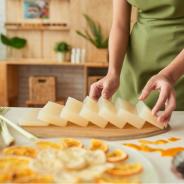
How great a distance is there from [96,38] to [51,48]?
50 centimetres

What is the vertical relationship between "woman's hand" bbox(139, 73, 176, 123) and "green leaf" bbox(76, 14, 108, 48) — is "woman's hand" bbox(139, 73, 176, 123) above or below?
below

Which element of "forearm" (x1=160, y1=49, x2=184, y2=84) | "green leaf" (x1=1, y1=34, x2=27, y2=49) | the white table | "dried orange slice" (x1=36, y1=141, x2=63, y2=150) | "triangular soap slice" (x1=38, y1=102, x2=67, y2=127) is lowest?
the white table

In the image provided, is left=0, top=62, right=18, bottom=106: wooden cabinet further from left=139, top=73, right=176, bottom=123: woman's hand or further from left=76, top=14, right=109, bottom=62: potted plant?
left=139, top=73, right=176, bottom=123: woman's hand

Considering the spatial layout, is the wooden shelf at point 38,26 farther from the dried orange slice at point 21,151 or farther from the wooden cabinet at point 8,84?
the dried orange slice at point 21,151

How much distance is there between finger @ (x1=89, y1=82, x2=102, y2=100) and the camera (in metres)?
1.23

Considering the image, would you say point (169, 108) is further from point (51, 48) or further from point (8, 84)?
point (51, 48)

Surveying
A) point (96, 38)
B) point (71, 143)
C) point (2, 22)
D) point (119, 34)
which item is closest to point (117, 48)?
point (119, 34)

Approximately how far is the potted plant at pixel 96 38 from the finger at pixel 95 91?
2.21 meters

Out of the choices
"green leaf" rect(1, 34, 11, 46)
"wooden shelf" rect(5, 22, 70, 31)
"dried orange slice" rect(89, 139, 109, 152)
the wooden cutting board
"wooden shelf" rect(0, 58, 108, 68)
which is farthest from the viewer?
"wooden shelf" rect(5, 22, 70, 31)

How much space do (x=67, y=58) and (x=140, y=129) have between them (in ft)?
8.53

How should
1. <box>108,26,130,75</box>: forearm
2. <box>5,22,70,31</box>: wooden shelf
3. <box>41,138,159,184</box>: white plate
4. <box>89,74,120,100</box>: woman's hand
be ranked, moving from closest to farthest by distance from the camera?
1. <box>41,138,159,184</box>: white plate
2. <box>89,74,120,100</box>: woman's hand
3. <box>108,26,130,75</box>: forearm
4. <box>5,22,70,31</box>: wooden shelf

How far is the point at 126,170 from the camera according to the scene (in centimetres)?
70

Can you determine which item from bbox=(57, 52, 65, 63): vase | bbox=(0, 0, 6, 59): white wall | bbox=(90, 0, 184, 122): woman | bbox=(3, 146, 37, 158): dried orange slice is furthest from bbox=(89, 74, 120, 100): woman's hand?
bbox=(0, 0, 6, 59): white wall

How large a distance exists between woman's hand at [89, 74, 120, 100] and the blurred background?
2.10m
